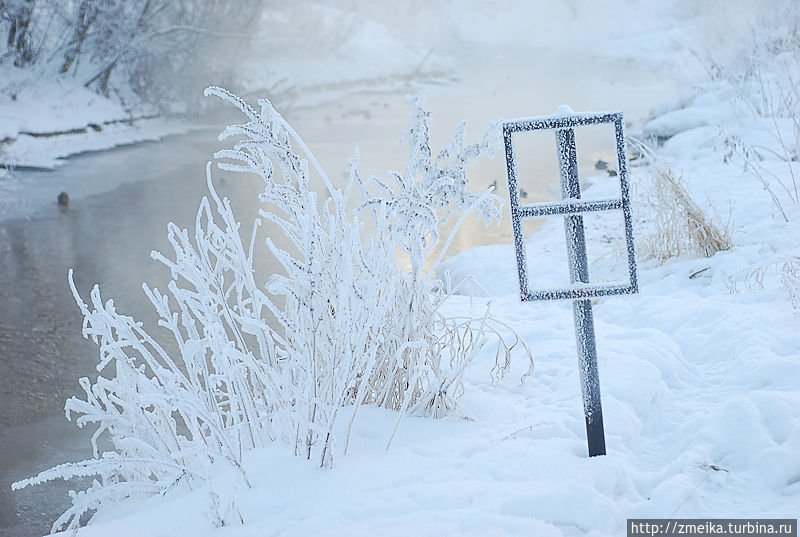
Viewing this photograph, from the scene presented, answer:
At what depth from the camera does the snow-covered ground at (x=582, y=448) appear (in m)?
1.90

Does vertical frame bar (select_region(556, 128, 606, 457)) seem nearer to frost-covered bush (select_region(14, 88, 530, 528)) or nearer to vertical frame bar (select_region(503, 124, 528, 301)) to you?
vertical frame bar (select_region(503, 124, 528, 301))

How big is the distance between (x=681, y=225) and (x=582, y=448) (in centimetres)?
293

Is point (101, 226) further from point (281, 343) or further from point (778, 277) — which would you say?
point (778, 277)

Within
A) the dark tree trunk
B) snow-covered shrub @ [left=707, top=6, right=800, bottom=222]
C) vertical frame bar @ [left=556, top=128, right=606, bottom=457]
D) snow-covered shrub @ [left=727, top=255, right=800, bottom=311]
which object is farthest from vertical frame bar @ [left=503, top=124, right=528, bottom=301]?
the dark tree trunk

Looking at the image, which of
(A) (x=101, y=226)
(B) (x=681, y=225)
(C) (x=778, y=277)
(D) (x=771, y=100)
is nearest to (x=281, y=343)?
(C) (x=778, y=277)

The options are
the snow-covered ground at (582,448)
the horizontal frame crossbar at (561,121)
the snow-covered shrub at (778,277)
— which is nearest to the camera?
the snow-covered ground at (582,448)

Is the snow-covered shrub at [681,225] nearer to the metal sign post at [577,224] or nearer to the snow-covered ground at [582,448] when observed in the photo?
the snow-covered ground at [582,448]

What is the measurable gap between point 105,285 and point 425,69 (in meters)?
19.9

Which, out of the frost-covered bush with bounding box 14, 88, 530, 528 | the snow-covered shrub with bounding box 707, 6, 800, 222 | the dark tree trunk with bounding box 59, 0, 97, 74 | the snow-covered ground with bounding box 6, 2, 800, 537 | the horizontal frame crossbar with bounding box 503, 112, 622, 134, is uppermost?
the dark tree trunk with bounding box 59, 0, 97, 74

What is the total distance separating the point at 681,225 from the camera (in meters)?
4.74

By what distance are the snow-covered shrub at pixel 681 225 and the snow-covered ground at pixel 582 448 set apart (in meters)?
0.39

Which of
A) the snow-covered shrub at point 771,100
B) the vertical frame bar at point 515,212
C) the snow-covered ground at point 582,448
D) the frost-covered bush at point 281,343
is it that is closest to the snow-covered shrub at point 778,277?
the snow-covered ground at point 582,448

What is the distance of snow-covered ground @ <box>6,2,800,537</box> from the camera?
1904 mm

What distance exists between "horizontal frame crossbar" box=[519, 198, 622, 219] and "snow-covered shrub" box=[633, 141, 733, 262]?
2.56 meters
